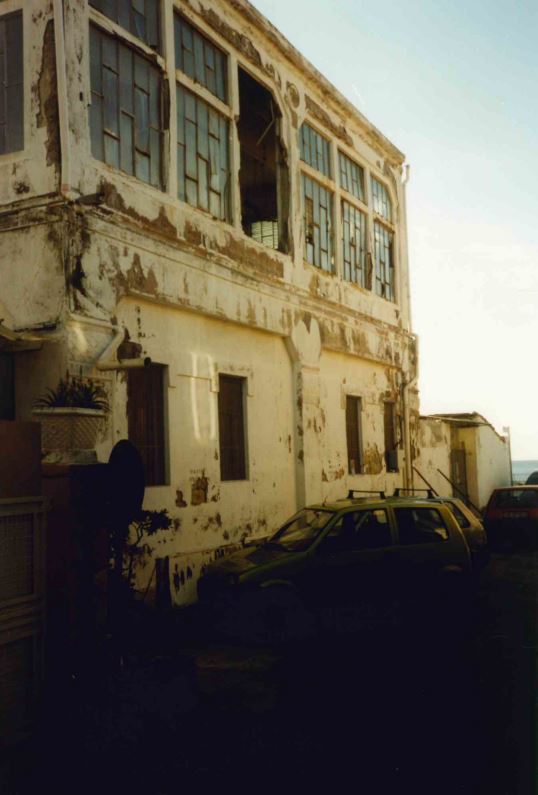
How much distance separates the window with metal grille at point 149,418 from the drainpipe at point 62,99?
2503 mm

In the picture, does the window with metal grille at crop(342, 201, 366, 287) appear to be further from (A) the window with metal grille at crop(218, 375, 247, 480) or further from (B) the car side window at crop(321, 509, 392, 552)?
(B) the car side window at crop(321, 509, 392, 552)

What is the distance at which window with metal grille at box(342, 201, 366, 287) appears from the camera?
16.8m

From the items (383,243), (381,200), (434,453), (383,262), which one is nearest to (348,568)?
(383,262)

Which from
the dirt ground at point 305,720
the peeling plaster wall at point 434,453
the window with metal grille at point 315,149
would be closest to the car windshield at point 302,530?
the dirt ground at point 305,720

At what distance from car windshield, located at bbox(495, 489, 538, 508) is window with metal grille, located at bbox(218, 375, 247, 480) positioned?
7.62m

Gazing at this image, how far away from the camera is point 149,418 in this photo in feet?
33.8

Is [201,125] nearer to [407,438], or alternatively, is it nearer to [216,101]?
[216,101]

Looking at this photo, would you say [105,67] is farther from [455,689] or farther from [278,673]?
[455,689]

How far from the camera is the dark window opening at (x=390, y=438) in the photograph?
1795 cm

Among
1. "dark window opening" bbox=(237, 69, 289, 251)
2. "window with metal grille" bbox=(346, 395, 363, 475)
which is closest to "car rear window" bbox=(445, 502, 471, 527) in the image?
"window with metal grille" bbox=(346, 395, 363, 475)

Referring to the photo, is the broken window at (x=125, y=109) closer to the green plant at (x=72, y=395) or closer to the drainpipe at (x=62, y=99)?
the drainpipe at (x=62, y=99)

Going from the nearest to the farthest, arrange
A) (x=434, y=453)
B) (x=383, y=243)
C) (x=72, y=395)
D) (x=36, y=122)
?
(x=72, y=395), (x=36, y=122), (x=383, y=243), (x=434, y=453)

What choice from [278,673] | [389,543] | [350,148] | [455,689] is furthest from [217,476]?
[350,148]

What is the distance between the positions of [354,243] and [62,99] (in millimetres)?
9658
